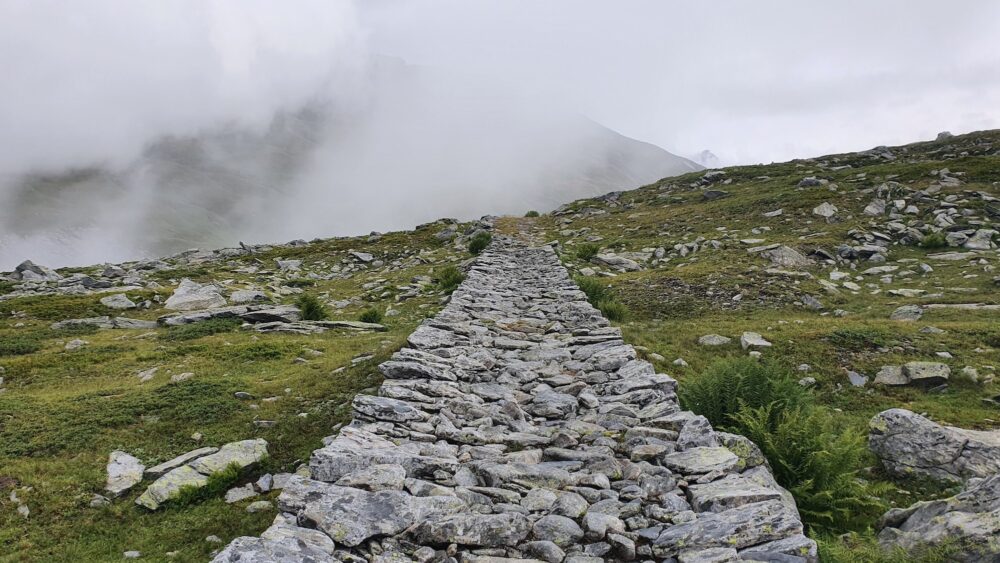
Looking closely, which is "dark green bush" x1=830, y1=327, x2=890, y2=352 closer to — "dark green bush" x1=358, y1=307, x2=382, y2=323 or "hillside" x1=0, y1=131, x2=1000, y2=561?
"hillside" x1=0, y1=131, x2=1000, y2=561

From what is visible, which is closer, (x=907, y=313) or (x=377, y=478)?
(x=377, y=478)

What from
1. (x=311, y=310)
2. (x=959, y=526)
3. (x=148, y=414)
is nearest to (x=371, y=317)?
(x=311, y=310)

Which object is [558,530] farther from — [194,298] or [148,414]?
[194,298]

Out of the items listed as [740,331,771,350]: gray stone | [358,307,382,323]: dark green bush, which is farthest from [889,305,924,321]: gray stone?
[358,307,382,323]: dark green bush

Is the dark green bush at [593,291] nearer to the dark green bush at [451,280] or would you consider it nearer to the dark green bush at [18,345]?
the dark green bush at [451,280]

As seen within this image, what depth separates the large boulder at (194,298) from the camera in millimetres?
27062

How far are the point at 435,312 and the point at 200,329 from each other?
962 centimetres

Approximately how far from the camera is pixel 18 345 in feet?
64.8

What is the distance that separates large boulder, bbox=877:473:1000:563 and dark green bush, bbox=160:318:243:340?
861 inches

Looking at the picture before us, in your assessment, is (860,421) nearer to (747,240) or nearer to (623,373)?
(623,373)

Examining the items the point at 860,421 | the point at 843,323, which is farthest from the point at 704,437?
the point at 843,323

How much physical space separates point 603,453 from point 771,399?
4.16 m

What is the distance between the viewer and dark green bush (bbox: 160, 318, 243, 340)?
2014 cm

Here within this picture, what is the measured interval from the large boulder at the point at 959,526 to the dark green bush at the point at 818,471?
75 centimetres
